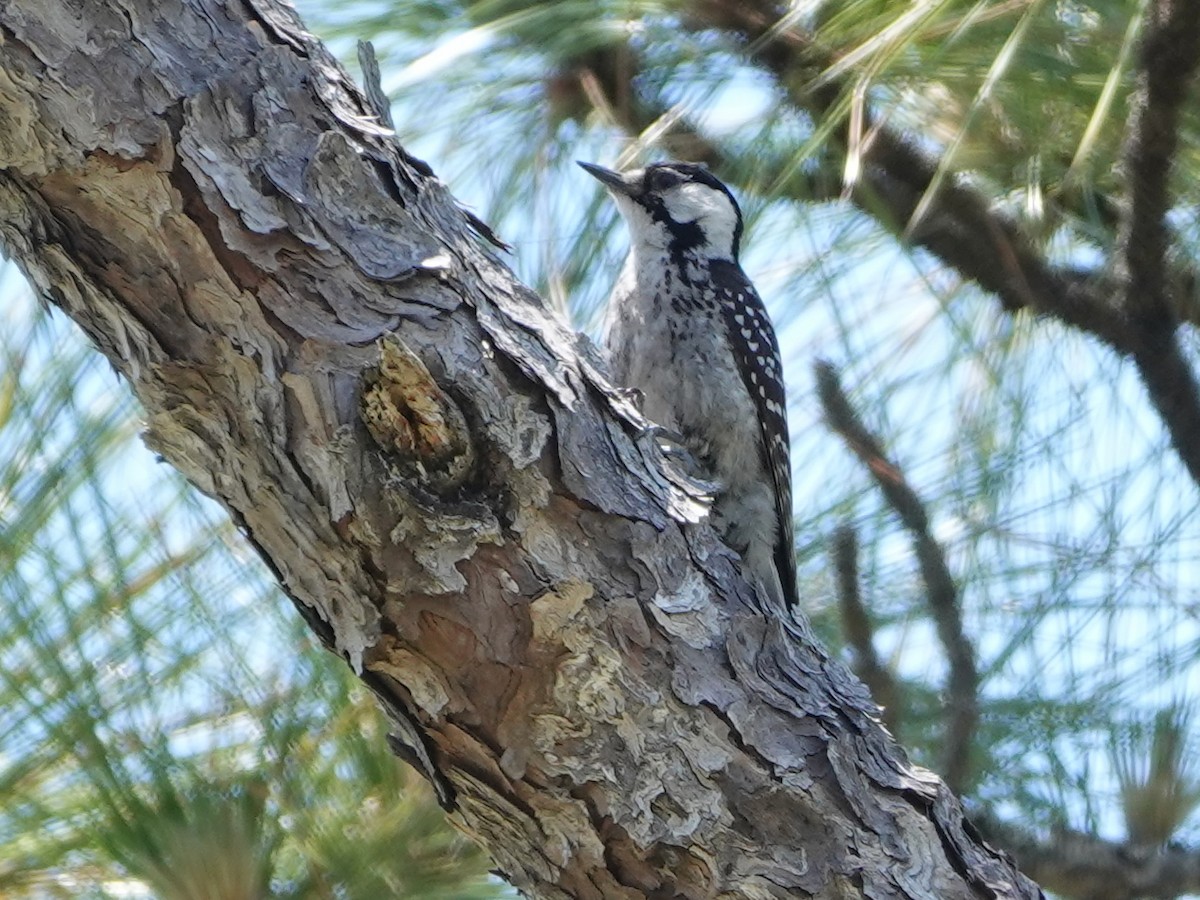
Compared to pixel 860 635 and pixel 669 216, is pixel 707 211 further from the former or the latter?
pixel 860 635

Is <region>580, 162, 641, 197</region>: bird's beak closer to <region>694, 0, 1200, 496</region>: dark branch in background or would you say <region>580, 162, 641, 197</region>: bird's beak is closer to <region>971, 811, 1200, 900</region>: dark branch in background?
<region>694, 0, 1200, 496</region>: dark branch in background

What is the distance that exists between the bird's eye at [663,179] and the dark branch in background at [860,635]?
83 cm

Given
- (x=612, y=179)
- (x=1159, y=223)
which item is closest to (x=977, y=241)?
(x=1159, y=223)

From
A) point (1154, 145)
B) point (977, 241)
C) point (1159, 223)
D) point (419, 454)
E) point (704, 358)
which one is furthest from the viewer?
point (704, 358)

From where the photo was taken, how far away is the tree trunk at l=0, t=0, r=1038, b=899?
60.7 inches

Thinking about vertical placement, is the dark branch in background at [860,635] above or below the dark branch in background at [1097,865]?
above

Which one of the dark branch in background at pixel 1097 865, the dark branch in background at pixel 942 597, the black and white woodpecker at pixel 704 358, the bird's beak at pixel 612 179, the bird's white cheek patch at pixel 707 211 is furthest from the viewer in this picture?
the bird's white cheek patch at pixel 707 211

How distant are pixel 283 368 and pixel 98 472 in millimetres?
779

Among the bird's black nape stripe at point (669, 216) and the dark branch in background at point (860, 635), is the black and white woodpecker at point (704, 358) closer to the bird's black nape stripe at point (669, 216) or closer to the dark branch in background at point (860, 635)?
the bird's black nape stripe at point (669, 216)

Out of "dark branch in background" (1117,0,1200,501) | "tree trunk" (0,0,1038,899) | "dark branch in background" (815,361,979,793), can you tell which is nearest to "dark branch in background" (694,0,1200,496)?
"dark branch in background" (1117,0,1200,501)

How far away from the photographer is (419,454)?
62.2 inches

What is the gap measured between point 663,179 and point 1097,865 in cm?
146

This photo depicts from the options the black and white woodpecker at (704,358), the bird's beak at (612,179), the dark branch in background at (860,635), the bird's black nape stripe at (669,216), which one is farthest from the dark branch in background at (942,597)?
the bird's beak at (612,179)

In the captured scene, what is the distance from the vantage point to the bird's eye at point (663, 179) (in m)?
2.87
